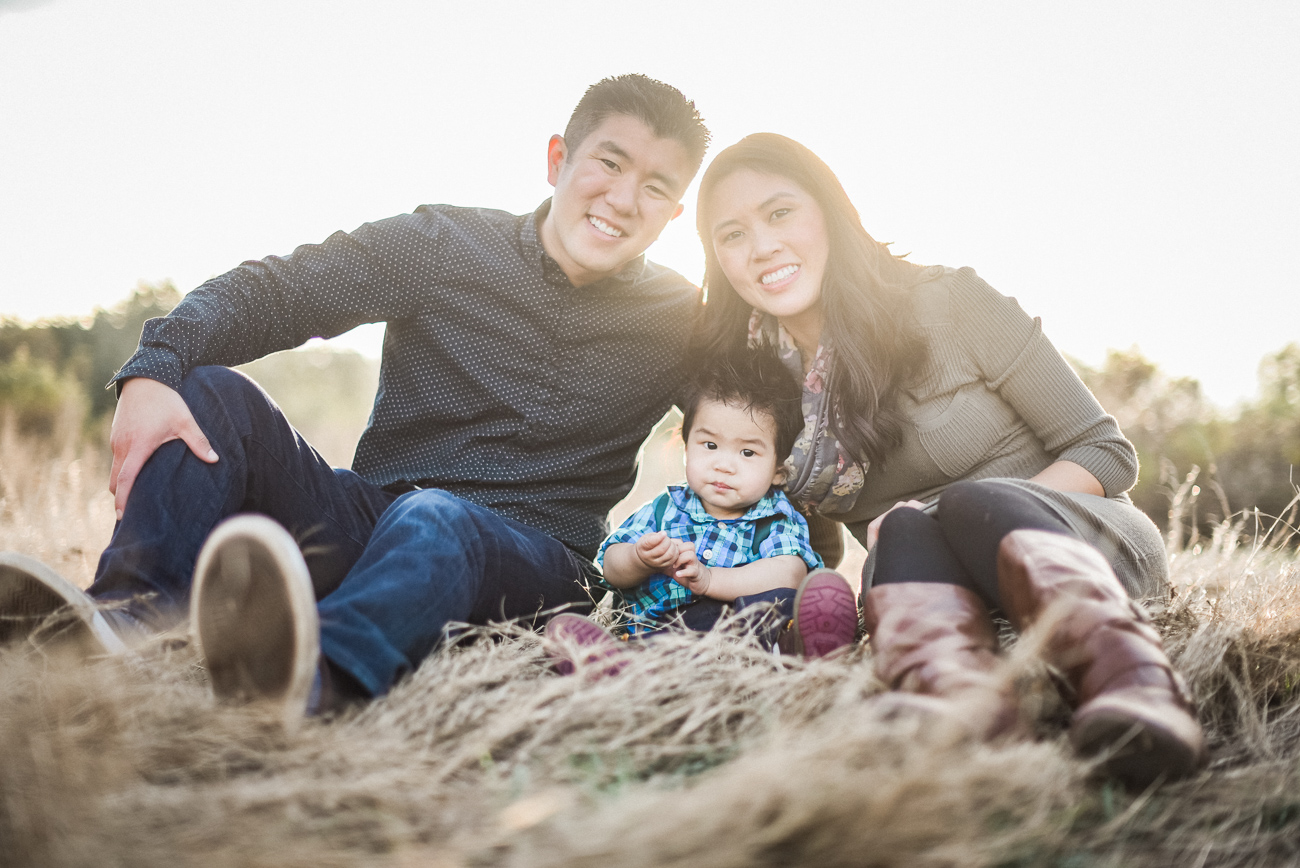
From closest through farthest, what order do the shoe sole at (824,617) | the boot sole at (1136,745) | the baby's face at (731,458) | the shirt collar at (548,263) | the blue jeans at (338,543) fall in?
1. the boot sole at (1136,745)
2. the blue jeans at (338,543)
3. the shoe sole at (824,617)
4. the baby's face at (731,458)
5. the shirt collar at (548,263)

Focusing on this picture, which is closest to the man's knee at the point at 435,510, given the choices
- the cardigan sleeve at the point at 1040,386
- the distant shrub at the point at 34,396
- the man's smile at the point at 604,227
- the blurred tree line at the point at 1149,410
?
the man's smile at the point at 604,227

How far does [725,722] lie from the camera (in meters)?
1.58

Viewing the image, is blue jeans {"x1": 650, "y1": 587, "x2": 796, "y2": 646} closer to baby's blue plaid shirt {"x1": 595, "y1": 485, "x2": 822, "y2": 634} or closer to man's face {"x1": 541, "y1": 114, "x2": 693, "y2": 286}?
baby's blue plaid shirt {"x1": 595, "y1": 485, "x2": 822, "y2": 634}

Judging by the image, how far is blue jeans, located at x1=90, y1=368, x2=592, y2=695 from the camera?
1.57 meters

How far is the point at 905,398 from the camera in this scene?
8.04 ft

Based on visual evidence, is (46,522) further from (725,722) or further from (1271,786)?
(1271,786)

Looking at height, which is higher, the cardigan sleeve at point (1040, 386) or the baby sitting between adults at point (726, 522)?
the cardigan sleeve at point (1040, 386)

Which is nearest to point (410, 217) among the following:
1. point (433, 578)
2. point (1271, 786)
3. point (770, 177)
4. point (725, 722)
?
point (770, 177)

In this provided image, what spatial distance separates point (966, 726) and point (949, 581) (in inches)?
19.3

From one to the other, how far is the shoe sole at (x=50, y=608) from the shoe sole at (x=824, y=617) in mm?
1486

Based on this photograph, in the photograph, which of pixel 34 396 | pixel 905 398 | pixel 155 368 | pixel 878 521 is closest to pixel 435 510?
pixel 155 368

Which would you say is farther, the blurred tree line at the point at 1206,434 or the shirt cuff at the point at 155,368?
→ the blurred tree line at the point at 1206,434

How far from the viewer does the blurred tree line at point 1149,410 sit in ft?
22.5

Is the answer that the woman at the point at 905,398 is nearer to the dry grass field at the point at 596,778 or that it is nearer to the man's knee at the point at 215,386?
the dry grass field at the point at 596,778
